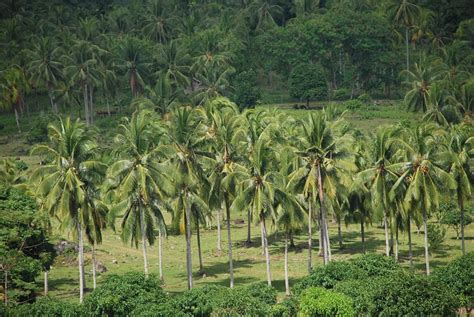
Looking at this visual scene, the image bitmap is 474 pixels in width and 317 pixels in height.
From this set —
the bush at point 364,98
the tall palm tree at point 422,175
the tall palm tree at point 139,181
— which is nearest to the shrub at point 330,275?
the tall palm tree at point 422,175

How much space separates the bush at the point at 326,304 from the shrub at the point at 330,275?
3855 mm

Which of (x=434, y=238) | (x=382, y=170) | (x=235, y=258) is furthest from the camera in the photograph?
(x=235, y=258)

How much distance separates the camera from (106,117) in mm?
146000

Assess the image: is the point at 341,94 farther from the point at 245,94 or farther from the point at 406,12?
the point at 406,12

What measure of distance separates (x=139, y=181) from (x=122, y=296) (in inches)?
389

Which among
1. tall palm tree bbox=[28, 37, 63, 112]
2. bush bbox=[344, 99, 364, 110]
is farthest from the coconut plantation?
bush bbox=[344, 99, 364, 110]

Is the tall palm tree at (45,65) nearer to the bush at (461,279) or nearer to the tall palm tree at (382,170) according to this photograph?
the tall palm tree at (382,170)

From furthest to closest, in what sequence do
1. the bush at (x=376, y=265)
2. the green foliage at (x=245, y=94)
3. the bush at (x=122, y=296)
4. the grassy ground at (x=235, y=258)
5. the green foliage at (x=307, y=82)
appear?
the green foliage at (x=245, y=94) → the green foliage at (x=307, y=82) → the grassy ground at (x=235, y=258) → the bush at (x=376, y=265) → the bush at (x=122, y=296)

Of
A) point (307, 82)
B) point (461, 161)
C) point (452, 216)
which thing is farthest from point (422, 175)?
point (307, 82)

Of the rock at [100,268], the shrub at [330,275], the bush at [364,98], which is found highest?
the bush at [364,98]

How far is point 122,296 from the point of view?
6131cm

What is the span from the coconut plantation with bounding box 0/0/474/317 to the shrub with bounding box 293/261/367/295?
11 cm

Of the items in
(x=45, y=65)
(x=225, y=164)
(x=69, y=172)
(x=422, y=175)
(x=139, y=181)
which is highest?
(x=45, y=65)

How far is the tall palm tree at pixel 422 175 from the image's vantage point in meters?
71.7
